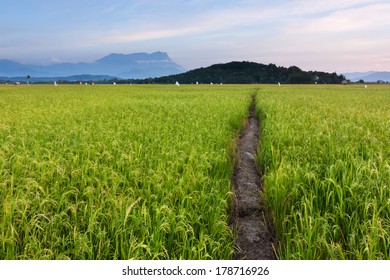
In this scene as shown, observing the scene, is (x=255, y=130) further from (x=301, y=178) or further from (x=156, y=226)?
(x=156, y=226)

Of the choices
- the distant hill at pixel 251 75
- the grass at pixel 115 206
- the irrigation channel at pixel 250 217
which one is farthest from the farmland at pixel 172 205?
the distant hill at pixel 251 75

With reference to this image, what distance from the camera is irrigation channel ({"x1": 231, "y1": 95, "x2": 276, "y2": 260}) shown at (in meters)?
4.47

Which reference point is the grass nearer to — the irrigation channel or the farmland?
the farmland

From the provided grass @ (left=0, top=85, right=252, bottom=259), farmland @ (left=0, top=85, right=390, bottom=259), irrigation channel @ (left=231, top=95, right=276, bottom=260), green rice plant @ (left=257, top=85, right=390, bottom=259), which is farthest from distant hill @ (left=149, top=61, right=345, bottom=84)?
grass @ (left=0, top=85, right=252, bottom=259)

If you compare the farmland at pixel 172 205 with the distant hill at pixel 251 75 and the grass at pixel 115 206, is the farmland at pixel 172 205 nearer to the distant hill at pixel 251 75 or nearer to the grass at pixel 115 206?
the grass at pixel 115 206

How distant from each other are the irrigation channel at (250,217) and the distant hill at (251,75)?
106m

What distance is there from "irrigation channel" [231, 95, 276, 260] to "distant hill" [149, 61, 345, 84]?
347 ft

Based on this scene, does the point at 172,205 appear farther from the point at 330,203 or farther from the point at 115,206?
the point at 330,203

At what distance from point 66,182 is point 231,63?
495ft

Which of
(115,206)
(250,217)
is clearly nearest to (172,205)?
(115,206)

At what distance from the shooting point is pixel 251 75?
122 metres

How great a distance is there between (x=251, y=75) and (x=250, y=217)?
121 m

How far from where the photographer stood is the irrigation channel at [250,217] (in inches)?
176

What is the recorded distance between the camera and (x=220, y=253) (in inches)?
151
